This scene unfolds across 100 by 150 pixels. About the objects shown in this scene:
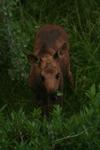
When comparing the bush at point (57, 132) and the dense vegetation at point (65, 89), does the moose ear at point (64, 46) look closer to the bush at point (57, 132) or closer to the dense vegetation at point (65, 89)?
the dense vegetation at point (65, 89)

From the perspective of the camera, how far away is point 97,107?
468 centimetres

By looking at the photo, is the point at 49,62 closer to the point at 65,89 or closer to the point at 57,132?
the point at 65,89

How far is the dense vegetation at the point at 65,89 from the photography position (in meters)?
4.74

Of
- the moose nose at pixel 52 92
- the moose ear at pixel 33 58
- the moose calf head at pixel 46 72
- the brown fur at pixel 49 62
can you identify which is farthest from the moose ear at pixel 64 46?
the moose nose at pixel 52 92

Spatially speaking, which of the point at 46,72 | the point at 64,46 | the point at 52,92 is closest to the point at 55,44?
the point at 64,46

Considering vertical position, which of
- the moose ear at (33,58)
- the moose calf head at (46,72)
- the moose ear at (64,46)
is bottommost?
the moose calf head at (46,72)

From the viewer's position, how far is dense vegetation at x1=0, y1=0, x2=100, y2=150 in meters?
Answer: 4.74

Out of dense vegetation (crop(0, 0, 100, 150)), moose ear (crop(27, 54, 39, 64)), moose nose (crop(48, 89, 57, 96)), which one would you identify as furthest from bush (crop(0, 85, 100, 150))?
moose ear (crop(27, 54, 39, 64))

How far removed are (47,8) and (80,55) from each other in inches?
33.4

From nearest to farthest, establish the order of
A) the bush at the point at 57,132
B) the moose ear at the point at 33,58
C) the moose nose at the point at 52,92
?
the bush at the point at 57,132 → the moose nose at the point at 52,92 → the moose ear at the point at 33,58

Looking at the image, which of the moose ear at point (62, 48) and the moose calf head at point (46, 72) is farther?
the moose ear at point (62, 48)

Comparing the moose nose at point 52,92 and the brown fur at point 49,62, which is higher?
the brown fur at point 49,62

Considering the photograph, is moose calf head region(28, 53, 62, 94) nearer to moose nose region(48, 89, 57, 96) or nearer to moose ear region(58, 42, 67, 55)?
moose nose region(48, 89, 57, 96)

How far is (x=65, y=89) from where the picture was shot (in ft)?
23.1
